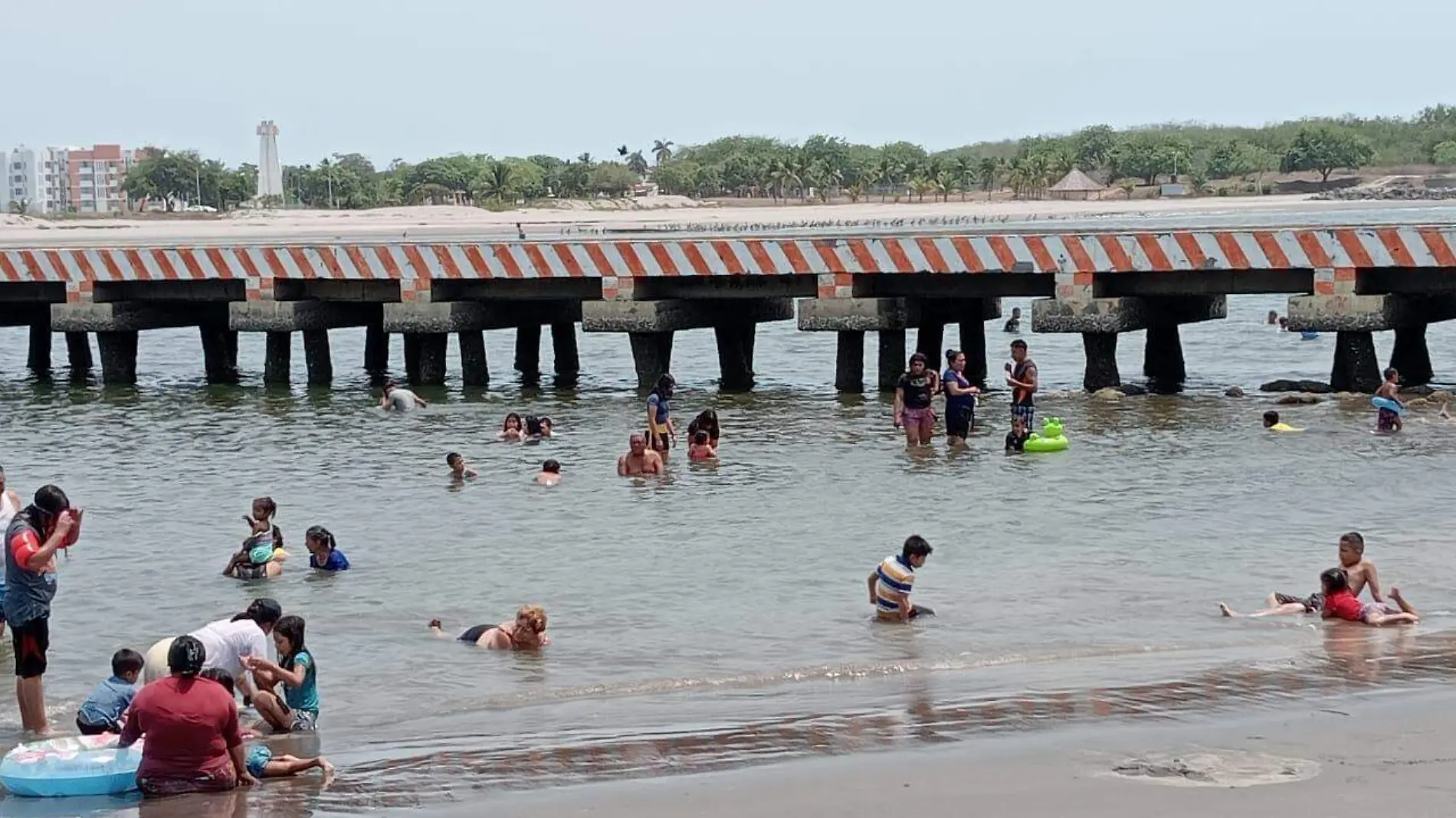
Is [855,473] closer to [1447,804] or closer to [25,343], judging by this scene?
[1447,804]

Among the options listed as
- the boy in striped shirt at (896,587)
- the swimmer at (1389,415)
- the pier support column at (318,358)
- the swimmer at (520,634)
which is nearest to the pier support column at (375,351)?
the pier support column at (318,358)

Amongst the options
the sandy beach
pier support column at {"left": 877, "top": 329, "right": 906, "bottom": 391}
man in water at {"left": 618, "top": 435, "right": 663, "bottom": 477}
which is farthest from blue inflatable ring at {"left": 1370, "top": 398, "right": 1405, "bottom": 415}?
the sandy beach

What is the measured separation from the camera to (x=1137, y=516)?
66.0 feet

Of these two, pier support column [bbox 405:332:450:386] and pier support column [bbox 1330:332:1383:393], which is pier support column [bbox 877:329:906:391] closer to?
pier support column [bbox 1330:332:1383:393]

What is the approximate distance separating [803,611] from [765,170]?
131045mm

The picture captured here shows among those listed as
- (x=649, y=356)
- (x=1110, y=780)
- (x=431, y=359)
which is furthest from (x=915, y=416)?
(x=1110, y=780)

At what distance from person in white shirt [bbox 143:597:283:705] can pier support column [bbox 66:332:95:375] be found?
93.5 ft

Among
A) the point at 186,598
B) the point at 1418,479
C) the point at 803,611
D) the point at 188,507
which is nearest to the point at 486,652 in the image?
the point at 803,611

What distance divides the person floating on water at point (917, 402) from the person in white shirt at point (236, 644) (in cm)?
1332

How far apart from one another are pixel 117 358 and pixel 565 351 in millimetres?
8281

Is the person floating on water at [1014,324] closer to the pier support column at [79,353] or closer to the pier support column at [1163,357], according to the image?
the pier support column at [1163,357]

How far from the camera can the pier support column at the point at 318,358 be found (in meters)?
36.6

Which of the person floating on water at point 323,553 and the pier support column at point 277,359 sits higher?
the pier support column at point 277,359

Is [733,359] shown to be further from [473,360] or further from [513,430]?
[513,430]
